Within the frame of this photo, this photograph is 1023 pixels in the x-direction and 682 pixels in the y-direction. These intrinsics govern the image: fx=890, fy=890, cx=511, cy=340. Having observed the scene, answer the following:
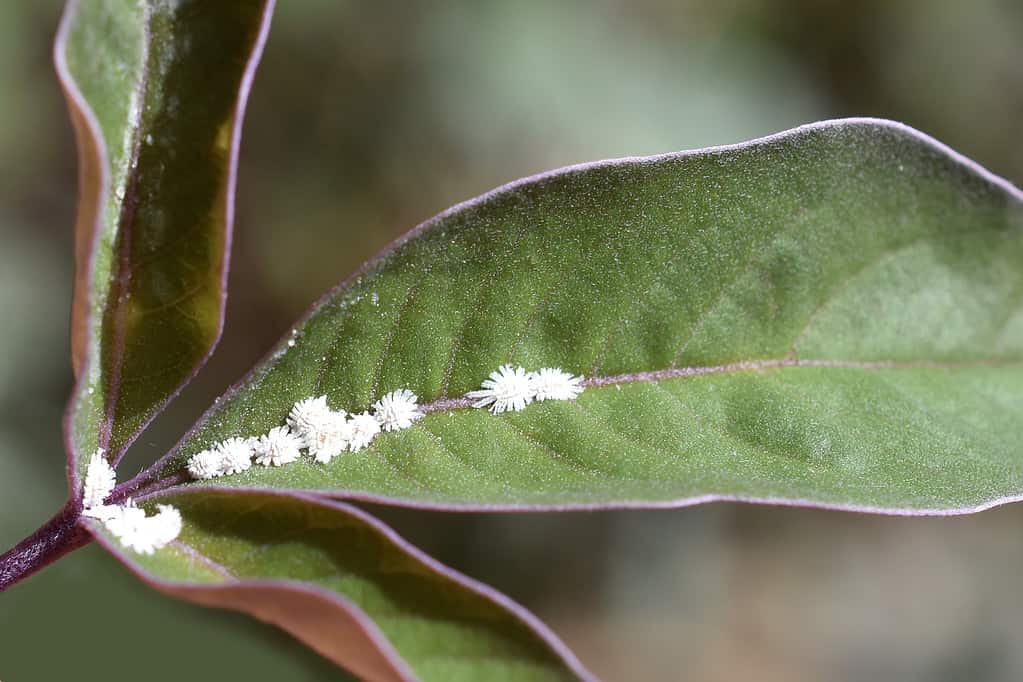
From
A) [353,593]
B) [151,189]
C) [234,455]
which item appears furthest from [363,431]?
[151,189]

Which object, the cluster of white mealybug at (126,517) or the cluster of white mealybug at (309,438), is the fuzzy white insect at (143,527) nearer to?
the cluster of white mealybug at (126,517)

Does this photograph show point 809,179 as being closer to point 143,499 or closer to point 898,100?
point 143,499

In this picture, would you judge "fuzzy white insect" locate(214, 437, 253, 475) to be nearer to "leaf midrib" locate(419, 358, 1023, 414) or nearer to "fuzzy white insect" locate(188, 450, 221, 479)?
"fuzzy white insect" locate(188, 450, 221, 479)

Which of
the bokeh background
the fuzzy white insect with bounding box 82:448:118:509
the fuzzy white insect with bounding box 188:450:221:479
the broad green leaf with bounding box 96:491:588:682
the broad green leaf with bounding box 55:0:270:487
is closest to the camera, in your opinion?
the broad green leaf with bounding box 96:491:588:682

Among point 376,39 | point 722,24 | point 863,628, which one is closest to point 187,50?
point 376,39

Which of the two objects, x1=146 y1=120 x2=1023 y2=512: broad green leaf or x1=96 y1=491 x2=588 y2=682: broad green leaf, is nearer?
x1=96 y1=491 x2=588 y2=682: broad green leaf

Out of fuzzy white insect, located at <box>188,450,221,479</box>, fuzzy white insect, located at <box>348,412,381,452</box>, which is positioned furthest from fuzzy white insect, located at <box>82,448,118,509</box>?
fuzzy white insect, located at <box>348,412,381,452</box>

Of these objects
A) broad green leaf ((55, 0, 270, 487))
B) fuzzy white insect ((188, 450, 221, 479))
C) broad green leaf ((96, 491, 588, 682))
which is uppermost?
broad green leaf ((55, 0, 270, 487))

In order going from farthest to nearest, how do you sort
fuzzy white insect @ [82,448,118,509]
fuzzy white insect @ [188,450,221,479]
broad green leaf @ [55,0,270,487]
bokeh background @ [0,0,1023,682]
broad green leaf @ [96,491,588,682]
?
bokeh background @ [0,0,1023,682] < fuzzy white insect @ [188,450,221,479] < fuzzy white insect @ [82,448,118,509] < broad green leaf @ [55,0,270,487] < broad green leaf @ [96,491,588,682]
